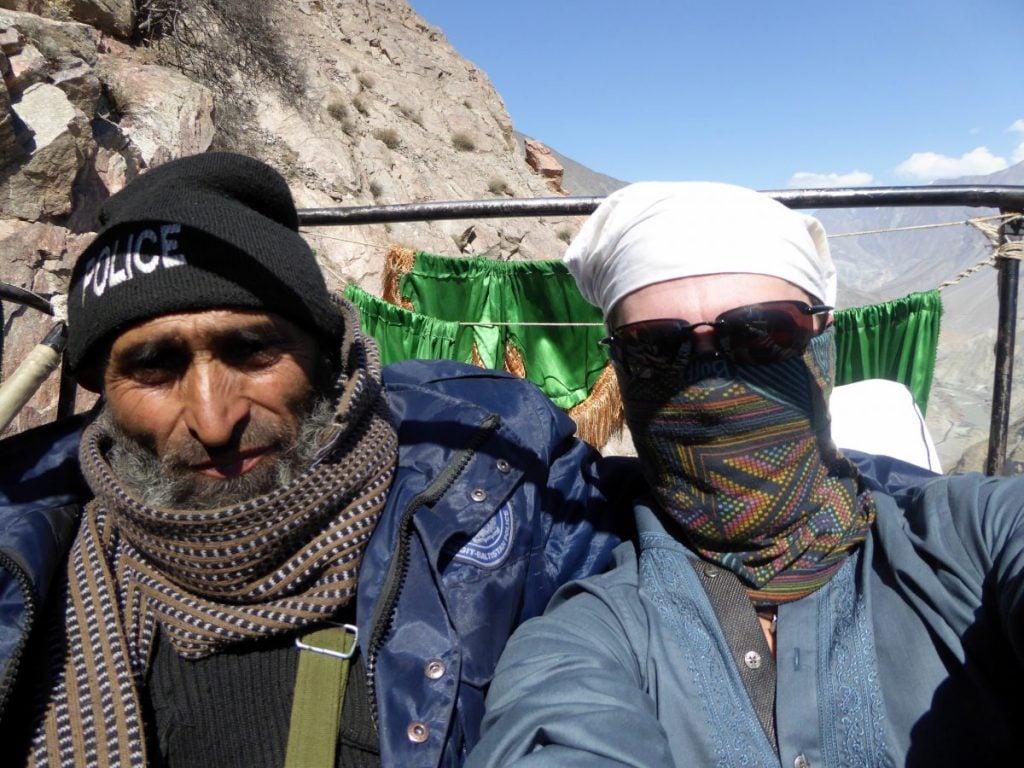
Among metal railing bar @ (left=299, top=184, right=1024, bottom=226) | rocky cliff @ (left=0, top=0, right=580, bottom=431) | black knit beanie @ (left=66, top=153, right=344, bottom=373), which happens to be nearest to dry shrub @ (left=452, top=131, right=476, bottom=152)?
rocky cliff @ (left=0, top=0, right=580, bottom=431)

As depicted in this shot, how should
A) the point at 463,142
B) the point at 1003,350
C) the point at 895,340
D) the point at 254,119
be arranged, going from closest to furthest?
the point at 1003,350 < the point at 895,340 < the point at 254,119 < the point at 463,142

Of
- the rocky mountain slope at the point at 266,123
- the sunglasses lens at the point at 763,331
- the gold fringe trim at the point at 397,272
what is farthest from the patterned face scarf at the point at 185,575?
the gold fringe trim at the point at 397,272

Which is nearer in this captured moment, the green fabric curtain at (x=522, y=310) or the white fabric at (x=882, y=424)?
the white fabric at (x=882, y=424)

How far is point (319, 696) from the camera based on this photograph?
1.40m

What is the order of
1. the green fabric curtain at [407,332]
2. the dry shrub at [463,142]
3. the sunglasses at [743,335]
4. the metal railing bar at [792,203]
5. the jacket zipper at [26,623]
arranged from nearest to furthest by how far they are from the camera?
the jacket zipper at [26,623] < the sunglasses at [743,335] < the metal railing bar at [792,203] < the green fabric curtain at [407,332] < the dry shrub at [463,142]

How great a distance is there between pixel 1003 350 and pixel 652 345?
1.35 meters

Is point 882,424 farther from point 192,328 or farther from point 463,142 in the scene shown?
point 463,142

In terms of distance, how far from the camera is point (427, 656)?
1354 millimetres

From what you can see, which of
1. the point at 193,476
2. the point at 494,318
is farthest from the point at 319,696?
the point at 494,318

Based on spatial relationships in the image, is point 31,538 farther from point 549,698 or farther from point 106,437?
point 549,698

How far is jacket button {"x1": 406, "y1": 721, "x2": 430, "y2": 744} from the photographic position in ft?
4.21

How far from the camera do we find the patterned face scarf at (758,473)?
51.5 inches

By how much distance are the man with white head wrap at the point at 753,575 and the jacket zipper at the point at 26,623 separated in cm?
83

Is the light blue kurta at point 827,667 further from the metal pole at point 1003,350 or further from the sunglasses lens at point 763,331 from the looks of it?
the metal pole at point 1003,350
